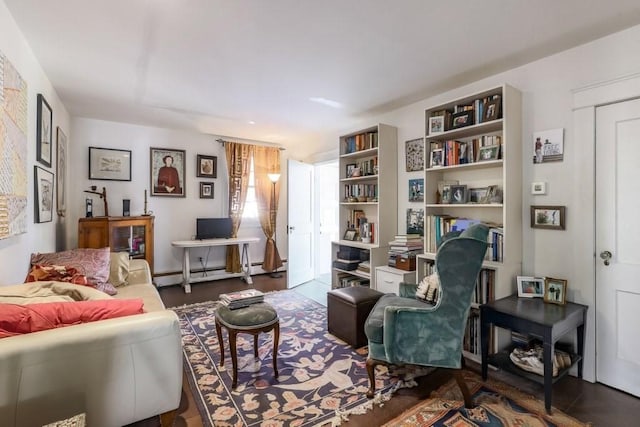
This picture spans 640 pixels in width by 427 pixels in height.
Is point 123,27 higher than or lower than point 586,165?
higher

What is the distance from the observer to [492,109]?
98.6 inches

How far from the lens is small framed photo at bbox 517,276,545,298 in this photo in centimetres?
235

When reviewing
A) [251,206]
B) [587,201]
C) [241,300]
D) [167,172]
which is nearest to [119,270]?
[241,300]

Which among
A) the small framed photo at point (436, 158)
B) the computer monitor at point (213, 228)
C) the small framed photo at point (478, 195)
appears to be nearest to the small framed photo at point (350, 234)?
the small framed photo at point (436, 158)

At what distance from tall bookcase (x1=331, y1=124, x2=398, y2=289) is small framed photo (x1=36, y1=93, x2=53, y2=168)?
9.74 ft

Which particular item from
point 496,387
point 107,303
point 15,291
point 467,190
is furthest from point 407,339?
point 15,291

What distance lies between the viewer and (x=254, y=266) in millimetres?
5609

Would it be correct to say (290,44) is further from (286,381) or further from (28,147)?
(286,381)

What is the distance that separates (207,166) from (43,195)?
257cm

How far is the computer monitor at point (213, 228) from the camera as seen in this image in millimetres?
4859

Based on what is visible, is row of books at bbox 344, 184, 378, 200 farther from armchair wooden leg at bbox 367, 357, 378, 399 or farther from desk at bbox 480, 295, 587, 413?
armchair wooden leg at bbox 367, 357, 378, 399

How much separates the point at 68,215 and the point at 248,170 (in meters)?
2.58

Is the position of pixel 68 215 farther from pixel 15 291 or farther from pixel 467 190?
pixel 467 190

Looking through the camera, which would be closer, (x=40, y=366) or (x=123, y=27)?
(x=40, y=366)
